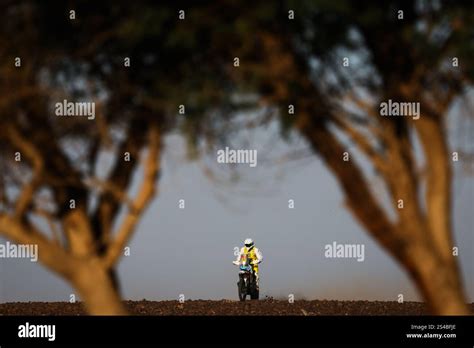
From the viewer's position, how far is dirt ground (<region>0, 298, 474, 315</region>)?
61.0 feet

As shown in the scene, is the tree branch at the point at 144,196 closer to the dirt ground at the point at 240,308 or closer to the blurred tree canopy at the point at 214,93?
the blurred tree canopy at the point at 214,93

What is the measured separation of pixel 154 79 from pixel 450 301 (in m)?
5.18

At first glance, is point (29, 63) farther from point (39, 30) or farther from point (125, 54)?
point (125, 54)

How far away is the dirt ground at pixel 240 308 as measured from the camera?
61.0ft

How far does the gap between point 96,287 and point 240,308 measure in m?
5.83

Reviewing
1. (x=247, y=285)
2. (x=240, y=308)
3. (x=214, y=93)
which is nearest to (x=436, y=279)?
(x=214, y=93)

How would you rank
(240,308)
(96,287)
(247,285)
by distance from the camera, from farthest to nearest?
1. (247,285)
2. (240,308)
3. (96,287)

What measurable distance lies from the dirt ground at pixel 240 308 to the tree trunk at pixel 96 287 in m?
4.12

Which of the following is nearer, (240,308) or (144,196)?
(144,196)

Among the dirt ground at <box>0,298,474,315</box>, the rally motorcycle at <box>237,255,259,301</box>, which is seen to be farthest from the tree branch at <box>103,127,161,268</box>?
the rally motorcycle at <box>237,255,259,301</box>

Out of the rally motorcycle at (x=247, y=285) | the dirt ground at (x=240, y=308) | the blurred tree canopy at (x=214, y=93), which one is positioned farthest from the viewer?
the rally motorcycle at (x=247, y=285)

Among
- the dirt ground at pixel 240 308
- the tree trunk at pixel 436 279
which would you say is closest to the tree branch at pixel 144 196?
the tree trunk at pixel 436 279

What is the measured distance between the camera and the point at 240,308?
19.2 m

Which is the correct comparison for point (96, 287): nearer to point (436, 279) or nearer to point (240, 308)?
point (436, 279)
